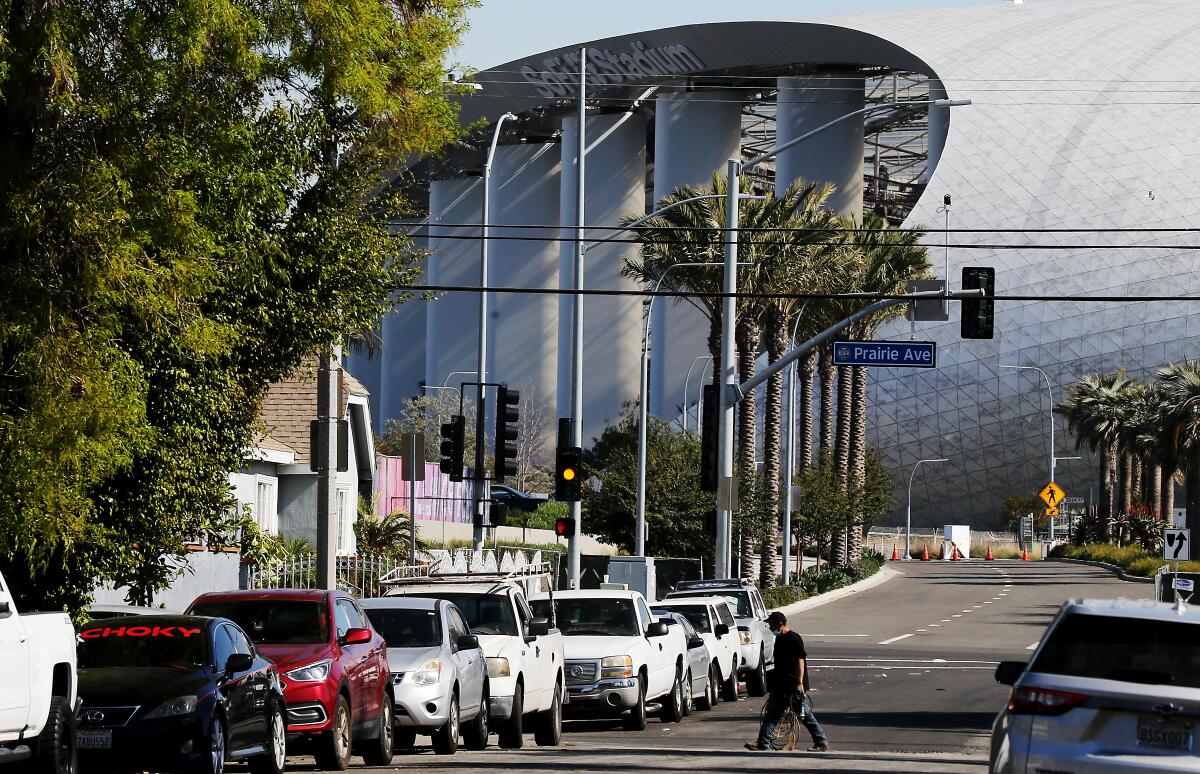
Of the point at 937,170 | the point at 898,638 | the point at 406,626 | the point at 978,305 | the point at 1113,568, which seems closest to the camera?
the point at 406,626

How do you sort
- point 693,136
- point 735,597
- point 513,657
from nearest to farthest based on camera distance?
point 513,657 → point 735,597 → point 693,136

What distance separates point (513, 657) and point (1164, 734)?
1105 centimetres

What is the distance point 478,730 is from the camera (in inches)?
744

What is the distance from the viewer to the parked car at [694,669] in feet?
83.4

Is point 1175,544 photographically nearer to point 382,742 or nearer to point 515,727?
point 515,727

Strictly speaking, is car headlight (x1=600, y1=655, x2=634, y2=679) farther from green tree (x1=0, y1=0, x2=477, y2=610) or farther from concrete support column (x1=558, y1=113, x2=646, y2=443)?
concrete support column (x1=558, y1=113, x2=646, y2=443)

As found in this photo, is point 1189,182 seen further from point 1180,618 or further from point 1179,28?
point 1180,618

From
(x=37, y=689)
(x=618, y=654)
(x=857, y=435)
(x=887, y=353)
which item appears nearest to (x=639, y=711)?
(x=618, y=654)

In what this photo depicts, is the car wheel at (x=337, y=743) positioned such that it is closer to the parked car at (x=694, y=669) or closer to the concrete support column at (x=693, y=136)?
the parked car at (x=694, y=669)

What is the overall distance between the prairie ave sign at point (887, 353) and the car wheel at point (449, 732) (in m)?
16.8

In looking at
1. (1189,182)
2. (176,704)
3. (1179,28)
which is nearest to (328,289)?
(176,704)

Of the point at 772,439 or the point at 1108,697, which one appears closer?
the point at 1108,697

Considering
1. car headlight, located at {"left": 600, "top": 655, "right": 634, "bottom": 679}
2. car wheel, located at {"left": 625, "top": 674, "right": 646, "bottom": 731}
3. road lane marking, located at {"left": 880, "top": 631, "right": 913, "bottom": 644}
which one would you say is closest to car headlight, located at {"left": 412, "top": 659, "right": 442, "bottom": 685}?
car headlight, located at {"left": 600, "top": 655, "right": 634, "bottom": 679}

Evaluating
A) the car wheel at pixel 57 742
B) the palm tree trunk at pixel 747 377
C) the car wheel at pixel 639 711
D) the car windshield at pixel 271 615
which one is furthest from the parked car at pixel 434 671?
the palm tree trunk at pixel 747 377
